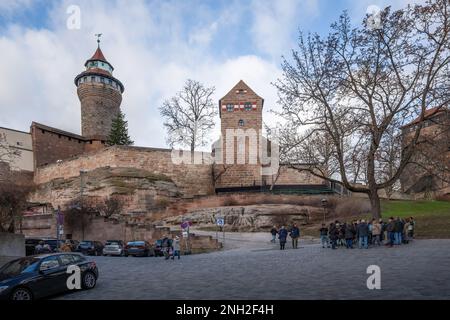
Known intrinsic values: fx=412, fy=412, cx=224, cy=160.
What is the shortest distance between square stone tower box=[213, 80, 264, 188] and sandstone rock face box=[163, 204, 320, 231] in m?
14.0

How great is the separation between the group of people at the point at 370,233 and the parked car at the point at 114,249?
13323 mm

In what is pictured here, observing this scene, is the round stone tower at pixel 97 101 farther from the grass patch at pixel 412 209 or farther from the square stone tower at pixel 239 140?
the grass patch at pixel 412 209

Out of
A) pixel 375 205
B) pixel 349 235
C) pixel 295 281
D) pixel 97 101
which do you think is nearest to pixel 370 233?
pixel 349 235

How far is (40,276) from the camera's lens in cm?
1067

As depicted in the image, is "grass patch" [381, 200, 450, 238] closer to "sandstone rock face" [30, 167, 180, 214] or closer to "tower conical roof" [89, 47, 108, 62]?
"sandstone rock face" [30, 167, 180, 214]

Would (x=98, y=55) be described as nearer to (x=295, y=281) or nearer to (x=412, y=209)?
(x=412, y=209)

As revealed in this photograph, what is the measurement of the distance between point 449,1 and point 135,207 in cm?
3400

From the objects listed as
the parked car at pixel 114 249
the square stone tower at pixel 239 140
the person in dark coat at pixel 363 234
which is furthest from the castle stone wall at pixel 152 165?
the person in dark coat at pixel 363 234

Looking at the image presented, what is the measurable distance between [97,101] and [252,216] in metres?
45.4

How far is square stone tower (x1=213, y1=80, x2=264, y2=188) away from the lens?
172 ft

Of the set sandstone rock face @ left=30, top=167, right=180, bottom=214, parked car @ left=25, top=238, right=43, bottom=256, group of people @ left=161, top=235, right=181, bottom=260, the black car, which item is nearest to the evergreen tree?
sandstone rock face @ left=30, top=167, right=180, bottom=214

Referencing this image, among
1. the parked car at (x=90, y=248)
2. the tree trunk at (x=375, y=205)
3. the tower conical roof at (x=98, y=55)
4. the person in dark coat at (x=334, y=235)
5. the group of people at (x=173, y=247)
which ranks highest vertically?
the tower conical roof at (x=98, y=55)

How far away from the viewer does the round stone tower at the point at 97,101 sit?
A: 69812 mm
